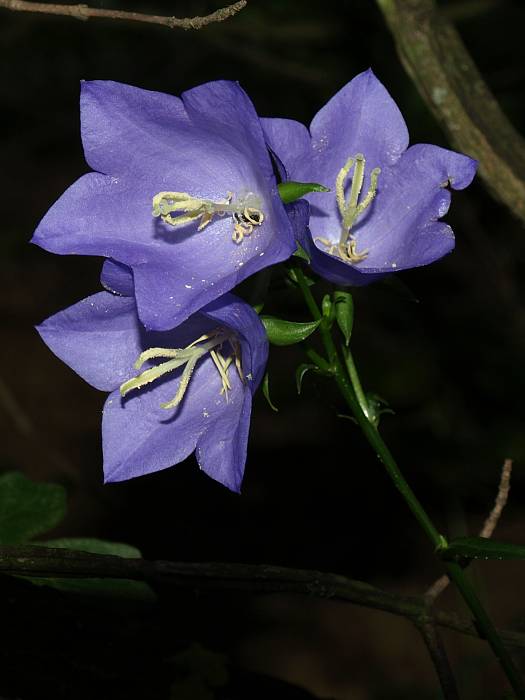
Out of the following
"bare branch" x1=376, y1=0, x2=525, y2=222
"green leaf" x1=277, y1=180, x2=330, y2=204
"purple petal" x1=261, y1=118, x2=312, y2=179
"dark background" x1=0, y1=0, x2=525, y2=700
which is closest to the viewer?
"green leaf" x1=277, y1=180, x2=330, y2=204

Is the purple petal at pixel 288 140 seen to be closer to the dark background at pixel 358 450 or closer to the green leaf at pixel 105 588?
the green leaf at pixel 105 588

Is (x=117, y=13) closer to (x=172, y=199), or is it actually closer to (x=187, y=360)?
(x=172, y=199)

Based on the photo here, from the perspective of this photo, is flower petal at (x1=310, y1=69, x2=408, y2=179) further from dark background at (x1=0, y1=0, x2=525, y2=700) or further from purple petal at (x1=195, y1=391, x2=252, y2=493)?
dark background at (x1=0, y1=0, x2=525, y2=700)

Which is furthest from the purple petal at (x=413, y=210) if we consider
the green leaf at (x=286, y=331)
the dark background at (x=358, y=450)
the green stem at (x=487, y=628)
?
the dark background at (x=358, y=450)

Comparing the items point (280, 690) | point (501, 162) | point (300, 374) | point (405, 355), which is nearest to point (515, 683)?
point (280, 690)

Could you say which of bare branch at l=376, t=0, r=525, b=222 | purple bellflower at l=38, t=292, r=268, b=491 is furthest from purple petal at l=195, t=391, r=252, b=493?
bare branch at l=376, t=0, r=525, b=222

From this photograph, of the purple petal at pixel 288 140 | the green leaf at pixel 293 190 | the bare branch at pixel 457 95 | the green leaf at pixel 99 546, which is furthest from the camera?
the bare branch at pixel 457 95
